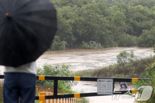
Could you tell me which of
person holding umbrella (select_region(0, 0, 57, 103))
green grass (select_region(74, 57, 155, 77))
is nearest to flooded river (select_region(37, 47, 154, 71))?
green grass (select_region(74, 57, 155, 77))

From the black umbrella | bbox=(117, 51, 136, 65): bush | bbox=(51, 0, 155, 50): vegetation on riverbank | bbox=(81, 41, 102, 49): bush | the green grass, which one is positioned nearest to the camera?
the black umbrella

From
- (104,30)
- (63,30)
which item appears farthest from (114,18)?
(63,30)

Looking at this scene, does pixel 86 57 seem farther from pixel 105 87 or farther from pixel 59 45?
pixel 105 87

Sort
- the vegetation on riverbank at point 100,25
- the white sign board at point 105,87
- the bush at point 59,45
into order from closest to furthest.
→ the white sign board at point 105,87 → the bush at point 59,45 → the vegetation on riverbank at point 100,25

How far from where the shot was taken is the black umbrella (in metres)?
3.75

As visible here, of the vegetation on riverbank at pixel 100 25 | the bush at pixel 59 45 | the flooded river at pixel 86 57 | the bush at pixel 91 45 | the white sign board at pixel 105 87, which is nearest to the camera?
the white sign board at pixel 105 87

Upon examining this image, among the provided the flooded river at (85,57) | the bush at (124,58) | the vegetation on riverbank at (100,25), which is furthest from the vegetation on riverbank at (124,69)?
the vegetation on riverbank at (100,25)

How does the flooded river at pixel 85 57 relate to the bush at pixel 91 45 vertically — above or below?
below

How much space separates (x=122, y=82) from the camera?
620 cm

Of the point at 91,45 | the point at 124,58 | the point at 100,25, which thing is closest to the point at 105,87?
the point at 124,58

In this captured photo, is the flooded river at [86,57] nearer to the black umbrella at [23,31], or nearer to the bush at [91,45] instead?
the bush at [91,45]

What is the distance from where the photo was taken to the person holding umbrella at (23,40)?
376 centimetres

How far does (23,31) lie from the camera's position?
376 cm

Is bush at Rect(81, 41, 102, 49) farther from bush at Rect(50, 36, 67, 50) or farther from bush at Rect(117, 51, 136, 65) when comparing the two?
bush at Rect(117, 51, 136, 65)
